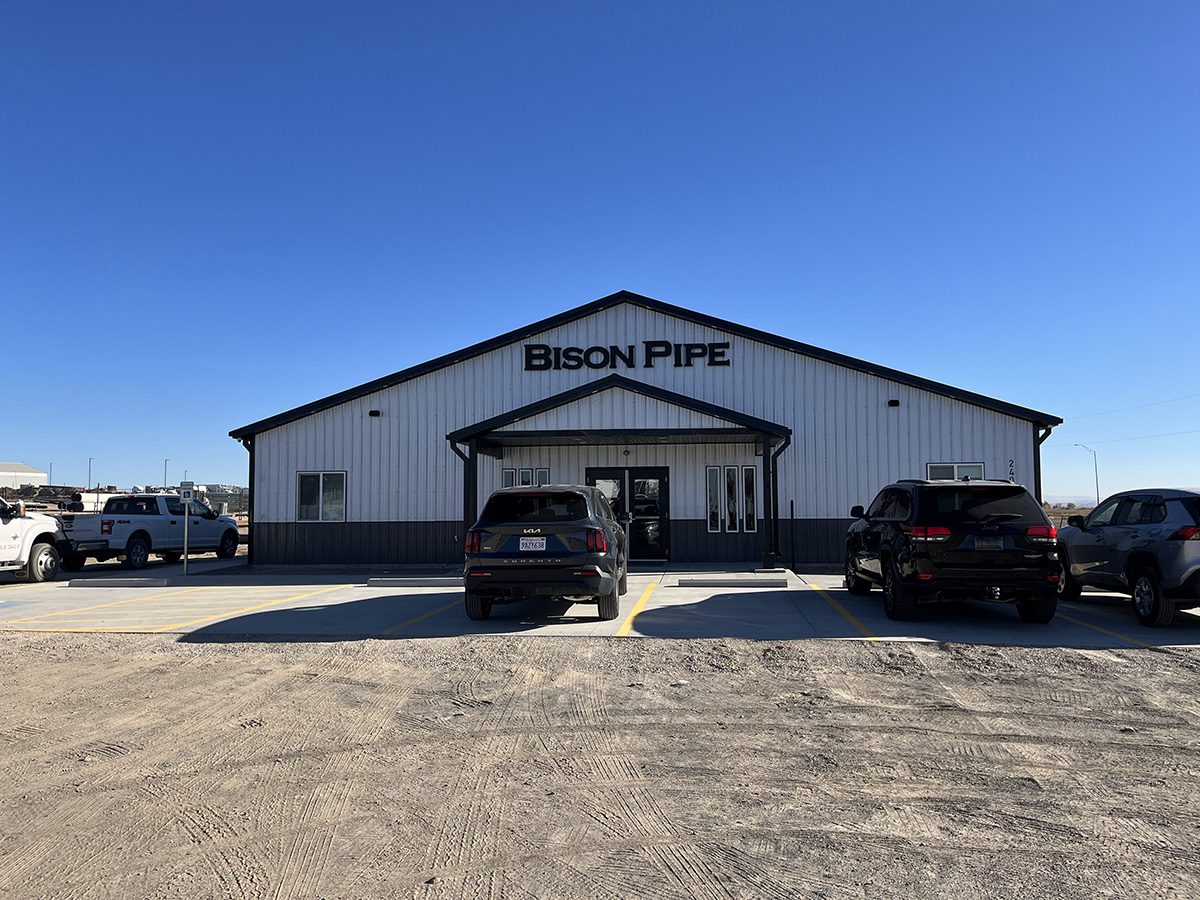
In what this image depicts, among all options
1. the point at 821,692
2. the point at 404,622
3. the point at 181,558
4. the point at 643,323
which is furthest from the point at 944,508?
the point at 181,558

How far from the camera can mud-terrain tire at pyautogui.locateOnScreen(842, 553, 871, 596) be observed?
13880 millimetres

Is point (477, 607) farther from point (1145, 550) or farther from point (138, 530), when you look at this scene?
point (138, 530)

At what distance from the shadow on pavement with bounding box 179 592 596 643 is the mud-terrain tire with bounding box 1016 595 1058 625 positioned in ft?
17.6

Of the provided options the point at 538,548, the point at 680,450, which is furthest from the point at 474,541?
the point at 680,450

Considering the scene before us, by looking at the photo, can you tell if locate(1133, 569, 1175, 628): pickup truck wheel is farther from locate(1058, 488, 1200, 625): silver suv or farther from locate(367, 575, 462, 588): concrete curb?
locate(367, 575, 462, 588): concrete curb

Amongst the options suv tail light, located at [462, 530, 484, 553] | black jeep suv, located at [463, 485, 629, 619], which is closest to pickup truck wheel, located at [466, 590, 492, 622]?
black jeep suv, located at [463, 485, 629, 619]

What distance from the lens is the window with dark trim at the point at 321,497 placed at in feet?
72.8

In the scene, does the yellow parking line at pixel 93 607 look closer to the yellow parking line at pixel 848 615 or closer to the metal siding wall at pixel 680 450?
the metal siding wall at pixel 680 450

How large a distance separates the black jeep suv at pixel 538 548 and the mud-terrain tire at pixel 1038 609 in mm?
5049

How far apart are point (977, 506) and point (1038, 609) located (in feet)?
5.29

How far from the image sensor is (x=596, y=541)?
10820 mm

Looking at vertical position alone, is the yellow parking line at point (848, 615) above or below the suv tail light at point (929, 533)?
below

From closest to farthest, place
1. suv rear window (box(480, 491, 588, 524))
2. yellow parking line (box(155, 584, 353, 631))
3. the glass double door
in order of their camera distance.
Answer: suv rear window (box(480, 491, 588, 524))
yellow parking line (box(155, 584, 353, 631))
the glass double door

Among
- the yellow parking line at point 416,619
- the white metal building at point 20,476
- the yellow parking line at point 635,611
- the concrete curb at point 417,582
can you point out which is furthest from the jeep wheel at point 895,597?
the white metal building at point 20,476
